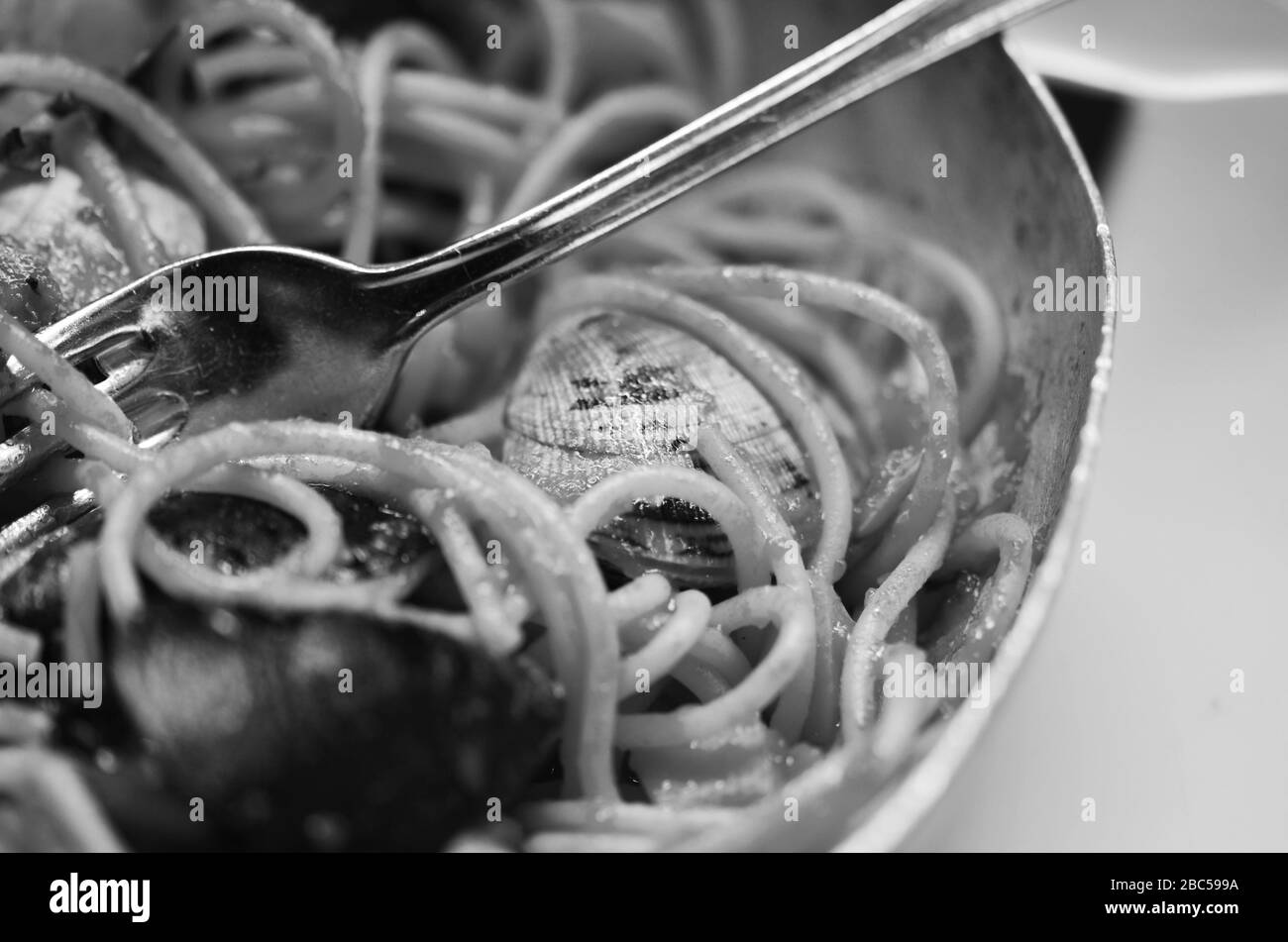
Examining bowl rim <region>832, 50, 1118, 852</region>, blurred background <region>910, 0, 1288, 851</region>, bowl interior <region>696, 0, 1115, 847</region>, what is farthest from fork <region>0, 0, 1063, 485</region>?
bowl rim <region>832, 50, 1118, 852</region>

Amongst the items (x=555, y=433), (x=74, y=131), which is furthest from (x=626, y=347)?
(x=74, y=131)

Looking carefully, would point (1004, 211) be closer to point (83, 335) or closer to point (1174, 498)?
point (1174, 498)

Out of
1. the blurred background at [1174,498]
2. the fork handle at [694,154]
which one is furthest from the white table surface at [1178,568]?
the fork handle at [694,154]

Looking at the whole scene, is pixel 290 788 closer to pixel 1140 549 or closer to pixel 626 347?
pixel 626 347

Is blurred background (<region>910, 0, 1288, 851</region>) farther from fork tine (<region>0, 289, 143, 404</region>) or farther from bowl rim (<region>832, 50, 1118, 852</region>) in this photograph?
fork tine (<region>0, 289, 143, 404</region>)

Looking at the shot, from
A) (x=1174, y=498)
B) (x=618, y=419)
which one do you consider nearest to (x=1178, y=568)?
(x=1174, y=498)
